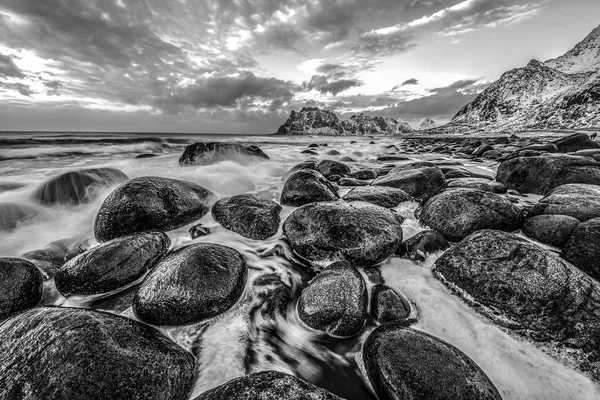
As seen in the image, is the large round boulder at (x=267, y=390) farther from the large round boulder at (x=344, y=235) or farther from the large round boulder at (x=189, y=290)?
the large round boulder at (x=344, y=235)

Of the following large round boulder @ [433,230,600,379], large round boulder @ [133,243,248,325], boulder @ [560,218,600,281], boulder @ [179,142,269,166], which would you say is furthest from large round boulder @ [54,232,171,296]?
boulder @ [179,142,269,166]

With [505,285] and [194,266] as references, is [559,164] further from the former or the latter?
[194,266]

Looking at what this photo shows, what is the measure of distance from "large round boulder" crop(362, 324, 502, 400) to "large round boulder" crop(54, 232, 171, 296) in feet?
8.38

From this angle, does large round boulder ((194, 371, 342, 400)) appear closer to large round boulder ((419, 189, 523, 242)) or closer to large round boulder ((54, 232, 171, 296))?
large round boulder ((54, 232, 171, 296))

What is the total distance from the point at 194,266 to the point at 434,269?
99.8 inches

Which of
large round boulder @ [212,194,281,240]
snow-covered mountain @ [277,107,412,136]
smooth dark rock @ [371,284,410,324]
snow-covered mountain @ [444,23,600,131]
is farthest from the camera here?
snow-covered mountain @ [277,107,412,136]

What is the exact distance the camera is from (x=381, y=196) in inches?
183

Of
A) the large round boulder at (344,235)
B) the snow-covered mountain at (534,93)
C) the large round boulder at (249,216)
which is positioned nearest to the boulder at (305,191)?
the large round boulder at (249,216)

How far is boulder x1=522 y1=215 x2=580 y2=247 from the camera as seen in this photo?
9.66ft

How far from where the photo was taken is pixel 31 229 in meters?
4.23

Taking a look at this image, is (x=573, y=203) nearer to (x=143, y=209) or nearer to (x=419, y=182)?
(x=419, y=182)

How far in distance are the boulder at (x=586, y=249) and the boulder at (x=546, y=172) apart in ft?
9.98

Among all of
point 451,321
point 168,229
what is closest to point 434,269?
point 451,321

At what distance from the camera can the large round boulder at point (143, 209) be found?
11.6ft
